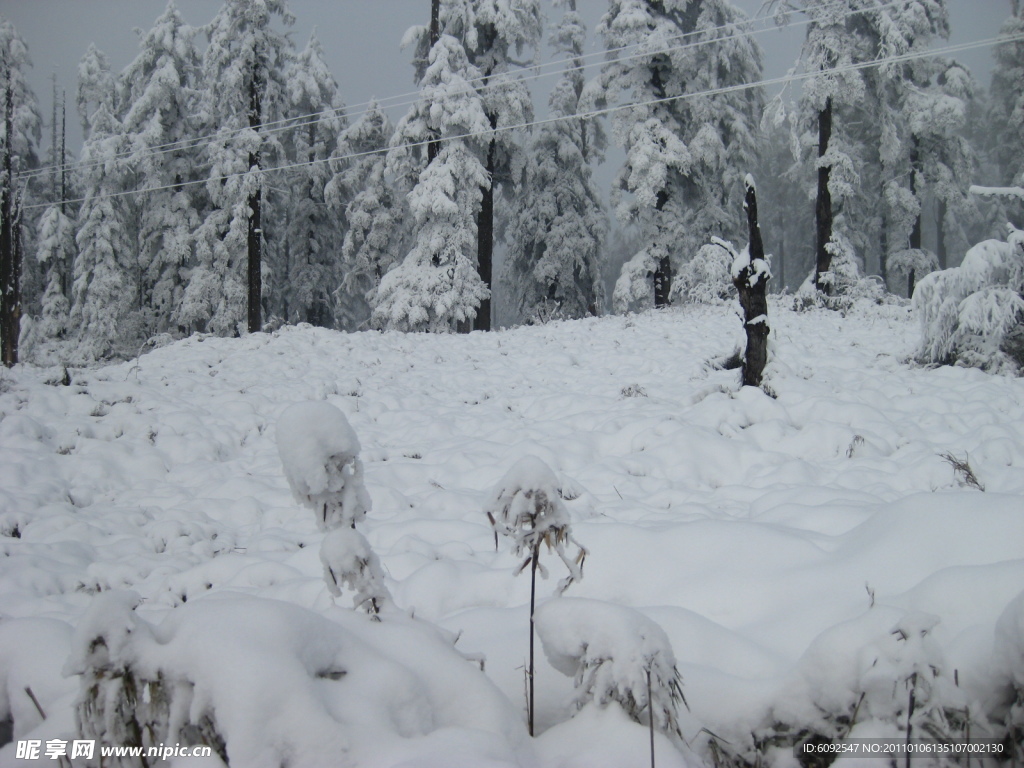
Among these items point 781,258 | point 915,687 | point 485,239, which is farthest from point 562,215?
point 781,258

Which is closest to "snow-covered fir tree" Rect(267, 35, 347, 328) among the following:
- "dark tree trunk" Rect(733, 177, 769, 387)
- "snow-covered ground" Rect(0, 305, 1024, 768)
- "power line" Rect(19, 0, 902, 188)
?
"power line" Rect(19, 0, 902, 188)

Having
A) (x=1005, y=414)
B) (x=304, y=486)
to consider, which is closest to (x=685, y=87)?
(x=1005, y=414)

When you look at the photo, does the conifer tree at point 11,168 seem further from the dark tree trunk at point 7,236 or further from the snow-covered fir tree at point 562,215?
the snow-covered fir tree at point 562,215

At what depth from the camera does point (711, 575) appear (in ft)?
9.79

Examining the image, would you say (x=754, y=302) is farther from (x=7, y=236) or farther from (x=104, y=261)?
(x=104, y=261)

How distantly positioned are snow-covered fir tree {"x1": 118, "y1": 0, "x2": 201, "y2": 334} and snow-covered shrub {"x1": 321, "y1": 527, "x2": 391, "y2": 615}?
2225 cm

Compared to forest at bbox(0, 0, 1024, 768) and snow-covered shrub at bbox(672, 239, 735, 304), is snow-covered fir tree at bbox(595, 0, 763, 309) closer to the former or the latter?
forest at bbox(0, 0, 1024, 768)

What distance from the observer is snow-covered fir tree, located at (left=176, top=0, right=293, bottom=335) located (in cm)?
1752

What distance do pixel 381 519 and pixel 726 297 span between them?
15051 mm

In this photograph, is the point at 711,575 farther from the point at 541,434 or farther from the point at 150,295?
the point at 150,295

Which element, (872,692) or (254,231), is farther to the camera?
(254,231)

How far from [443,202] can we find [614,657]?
52.7 ft

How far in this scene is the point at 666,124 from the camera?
1845cm

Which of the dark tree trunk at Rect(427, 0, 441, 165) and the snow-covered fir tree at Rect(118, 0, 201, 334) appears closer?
the dark tree trunk at Rect(427, 0, 441, 165)
